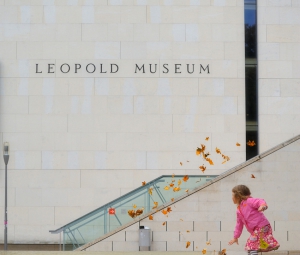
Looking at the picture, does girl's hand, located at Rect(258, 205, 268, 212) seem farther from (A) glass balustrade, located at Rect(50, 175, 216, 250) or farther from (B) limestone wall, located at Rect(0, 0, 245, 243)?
(B) limestone wall, located at Rect(0, 0, 245, 243)

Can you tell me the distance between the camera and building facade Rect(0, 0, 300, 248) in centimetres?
2283

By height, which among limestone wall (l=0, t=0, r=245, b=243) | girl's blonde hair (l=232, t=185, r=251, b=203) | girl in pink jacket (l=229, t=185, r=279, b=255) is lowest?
girl in pink jacket (l=229, t=185, r=279, b=255)

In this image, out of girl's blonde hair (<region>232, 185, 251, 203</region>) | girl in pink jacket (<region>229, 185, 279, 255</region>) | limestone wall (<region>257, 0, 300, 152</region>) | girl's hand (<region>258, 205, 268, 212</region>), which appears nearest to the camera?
girl's hand (<region>258, 205, 268, 212</region>)

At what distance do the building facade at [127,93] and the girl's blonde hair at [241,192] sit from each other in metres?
10.6

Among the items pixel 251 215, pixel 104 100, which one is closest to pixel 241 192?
pixel 251 215

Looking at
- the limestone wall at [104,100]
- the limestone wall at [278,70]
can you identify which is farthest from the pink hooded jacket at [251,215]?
the limestone wall at [278,70]

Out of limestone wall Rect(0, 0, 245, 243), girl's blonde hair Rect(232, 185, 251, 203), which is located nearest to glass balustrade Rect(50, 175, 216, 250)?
limestone wall Rect(0, 0, 245, 243)

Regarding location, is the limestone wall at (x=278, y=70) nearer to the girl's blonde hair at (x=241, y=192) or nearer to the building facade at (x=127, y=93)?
the building facade at (x=127, y=93)

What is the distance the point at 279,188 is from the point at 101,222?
4846mm

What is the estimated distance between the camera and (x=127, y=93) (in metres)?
23.0

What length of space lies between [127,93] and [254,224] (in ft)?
38.2

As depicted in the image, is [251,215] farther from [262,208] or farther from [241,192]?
[241,192]

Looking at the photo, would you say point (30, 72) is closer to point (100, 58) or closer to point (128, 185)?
point (100, 58)

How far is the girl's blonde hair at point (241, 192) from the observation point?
12.1 meters
